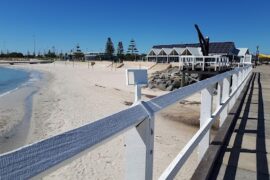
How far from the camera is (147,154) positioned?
6.24 feet

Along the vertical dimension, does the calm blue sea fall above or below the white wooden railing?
below

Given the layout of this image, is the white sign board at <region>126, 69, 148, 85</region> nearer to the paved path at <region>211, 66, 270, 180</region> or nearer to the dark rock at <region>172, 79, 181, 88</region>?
the paved path at <region>211, 66, 270, 180</region>

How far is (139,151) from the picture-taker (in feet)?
6.17

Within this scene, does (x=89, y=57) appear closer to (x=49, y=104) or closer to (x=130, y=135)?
(x=49, y=104)

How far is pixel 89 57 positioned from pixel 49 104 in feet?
377

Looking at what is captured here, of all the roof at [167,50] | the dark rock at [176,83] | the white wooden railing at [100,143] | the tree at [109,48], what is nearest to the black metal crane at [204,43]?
the dark rock at [176,83]

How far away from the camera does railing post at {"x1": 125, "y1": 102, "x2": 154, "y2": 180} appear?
186 cm

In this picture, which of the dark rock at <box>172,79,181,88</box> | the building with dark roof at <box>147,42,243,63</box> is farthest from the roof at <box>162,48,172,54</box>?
the dark rock at <box>172,79,181,88</box>

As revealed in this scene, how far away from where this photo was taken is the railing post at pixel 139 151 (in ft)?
6.11

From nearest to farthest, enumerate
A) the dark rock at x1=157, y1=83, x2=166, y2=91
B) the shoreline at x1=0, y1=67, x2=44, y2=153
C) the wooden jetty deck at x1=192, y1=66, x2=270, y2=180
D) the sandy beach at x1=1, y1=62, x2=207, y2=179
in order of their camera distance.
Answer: the wooden jetty deck at x1=192, y1=66, x2=270, y2=180, the sandy beach at x1=1, y1=62, x2=207, y2=179, the shoreline at x1=0, y1=67, x2=44, y2=153, the dark rock at x1=157, y1=83, x2=166, y2=91

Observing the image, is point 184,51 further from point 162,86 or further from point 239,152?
point 239,152

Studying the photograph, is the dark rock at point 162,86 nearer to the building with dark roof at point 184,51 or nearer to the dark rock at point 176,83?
the dark rock at point 176,83

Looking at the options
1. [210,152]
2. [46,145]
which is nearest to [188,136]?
[210,152]

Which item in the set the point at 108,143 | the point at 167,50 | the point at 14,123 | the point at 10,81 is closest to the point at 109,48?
the point at 167,50
